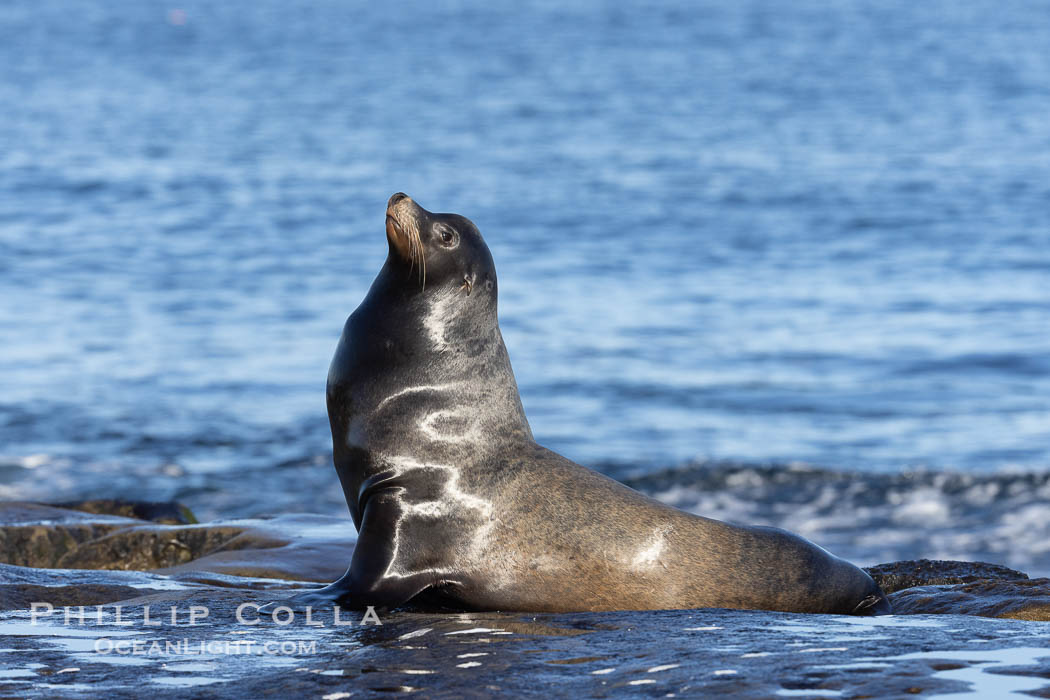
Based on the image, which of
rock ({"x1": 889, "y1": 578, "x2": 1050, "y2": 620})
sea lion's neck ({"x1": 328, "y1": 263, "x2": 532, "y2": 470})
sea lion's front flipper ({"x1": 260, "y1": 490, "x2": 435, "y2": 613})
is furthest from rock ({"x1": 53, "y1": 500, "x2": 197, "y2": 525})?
rock ({"x1": 889, "y1": 578, "x2": 1050, "y2": 620})

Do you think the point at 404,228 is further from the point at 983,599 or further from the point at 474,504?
the point at 983,599

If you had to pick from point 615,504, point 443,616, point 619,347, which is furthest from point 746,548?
point 619,347

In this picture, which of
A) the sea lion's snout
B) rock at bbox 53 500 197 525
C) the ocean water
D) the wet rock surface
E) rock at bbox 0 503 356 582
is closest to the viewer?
the wet rock surface

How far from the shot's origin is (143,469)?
44.9 ft

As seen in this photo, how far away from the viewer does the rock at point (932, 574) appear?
6.71 meters

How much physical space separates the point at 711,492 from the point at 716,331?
19.8 feet

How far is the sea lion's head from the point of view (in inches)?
228

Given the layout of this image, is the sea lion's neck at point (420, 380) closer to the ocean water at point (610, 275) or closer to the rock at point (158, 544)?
the rock at point (158, 544)

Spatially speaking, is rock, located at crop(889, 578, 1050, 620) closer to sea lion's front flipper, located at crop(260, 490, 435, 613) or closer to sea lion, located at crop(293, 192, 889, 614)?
sea lion, located at crop(293, 192, 889, 614)

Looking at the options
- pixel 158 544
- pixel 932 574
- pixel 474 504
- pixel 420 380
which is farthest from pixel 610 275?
pixel 474 504

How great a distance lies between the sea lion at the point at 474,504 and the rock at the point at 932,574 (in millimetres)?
1012

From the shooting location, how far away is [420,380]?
18.5 feet

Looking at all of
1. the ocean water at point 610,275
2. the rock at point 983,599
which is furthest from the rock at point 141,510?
the rock at point 983,599

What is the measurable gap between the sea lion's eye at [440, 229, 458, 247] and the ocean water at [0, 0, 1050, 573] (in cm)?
618
